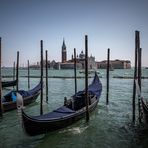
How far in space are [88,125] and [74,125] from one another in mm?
715

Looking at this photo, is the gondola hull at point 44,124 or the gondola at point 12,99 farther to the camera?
the gondola at point 12,99

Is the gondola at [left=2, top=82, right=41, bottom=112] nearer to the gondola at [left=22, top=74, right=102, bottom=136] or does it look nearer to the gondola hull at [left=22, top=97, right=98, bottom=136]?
the gondola at [left=22, top=74, right=102, bottom=136]

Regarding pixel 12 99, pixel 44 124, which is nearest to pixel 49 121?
pixel 44 124

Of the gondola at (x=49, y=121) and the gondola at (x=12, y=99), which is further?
the gondola at (x=12, y=99)

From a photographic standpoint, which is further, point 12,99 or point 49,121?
point 12,99

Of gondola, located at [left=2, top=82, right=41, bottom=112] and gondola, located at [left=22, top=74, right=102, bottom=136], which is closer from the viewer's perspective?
gondola, located at [left=22, top=74, right=102, bottom=136]

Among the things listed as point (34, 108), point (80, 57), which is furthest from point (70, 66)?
point (34, 108)

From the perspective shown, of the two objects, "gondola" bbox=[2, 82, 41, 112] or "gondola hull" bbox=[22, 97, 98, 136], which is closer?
"gondola hull" bbox=[22, 97, 98, 136]

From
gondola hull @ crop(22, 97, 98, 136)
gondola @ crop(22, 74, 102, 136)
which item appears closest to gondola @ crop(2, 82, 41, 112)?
gondola @ crop(22, 74, 102, 136)

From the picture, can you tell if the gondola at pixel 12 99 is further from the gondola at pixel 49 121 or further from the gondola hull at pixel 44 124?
the gondola hull at pixel 44 124

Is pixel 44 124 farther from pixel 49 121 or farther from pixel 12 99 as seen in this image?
pixel 12 99

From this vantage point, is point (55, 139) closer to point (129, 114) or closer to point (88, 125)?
point (88, 125)

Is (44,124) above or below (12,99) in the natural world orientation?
below

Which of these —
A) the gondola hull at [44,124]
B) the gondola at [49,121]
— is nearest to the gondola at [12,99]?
the gondola at [49,121]
